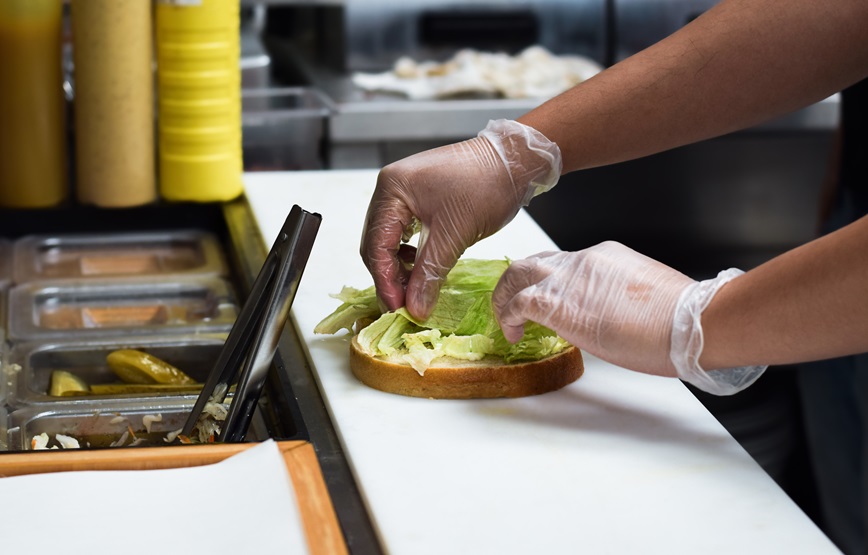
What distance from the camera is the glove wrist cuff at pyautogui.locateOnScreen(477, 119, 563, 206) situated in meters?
1.83

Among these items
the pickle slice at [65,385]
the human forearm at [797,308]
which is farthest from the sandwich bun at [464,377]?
the pickle slice at [65,385]

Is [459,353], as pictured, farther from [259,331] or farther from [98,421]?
[98,421]

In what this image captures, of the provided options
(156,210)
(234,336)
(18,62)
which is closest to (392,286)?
(234,336)

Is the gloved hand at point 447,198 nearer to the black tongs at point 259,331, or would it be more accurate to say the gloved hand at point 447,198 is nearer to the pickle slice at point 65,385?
the black tongs at point 259,331

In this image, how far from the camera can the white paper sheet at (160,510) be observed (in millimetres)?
1158

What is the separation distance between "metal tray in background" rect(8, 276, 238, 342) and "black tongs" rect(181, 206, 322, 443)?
1.26 ft

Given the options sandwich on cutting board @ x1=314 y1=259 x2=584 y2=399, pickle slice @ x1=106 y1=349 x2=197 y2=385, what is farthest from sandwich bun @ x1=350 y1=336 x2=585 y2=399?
pickle slice @ x1=106 y1=349 x2=197 y2=385

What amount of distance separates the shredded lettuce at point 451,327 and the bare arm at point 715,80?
281 millimetres

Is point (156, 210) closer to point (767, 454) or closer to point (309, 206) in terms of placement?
point (309, 206)

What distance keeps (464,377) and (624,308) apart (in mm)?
260

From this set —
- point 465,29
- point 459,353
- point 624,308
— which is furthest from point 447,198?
point 465,29

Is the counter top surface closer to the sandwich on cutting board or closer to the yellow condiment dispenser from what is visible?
the sandwich on cutting board

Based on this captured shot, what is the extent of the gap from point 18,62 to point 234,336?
114 cm

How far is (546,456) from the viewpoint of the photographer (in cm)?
142
